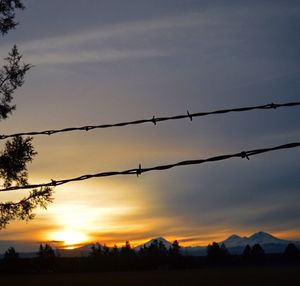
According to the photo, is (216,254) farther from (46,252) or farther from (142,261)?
(46,252)

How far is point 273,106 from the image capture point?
17.2ft

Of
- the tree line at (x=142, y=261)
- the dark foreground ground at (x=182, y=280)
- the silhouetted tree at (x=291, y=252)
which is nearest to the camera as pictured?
the dark foreground ground at (x=182, y=280)

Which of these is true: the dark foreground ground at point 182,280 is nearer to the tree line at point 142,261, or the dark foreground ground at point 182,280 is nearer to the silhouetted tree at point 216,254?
the tree line at point 142,261

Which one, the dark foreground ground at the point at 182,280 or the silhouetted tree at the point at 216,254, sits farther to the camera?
the silhouetted tree at the point at 216,254

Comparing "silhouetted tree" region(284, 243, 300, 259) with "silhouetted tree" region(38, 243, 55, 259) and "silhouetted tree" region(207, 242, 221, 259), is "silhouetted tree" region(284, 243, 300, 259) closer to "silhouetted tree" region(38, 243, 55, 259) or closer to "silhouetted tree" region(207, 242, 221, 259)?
"silhouetted tree" region(207, 242, 221, 259)

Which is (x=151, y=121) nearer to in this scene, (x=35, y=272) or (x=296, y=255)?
(x=35, y=272)

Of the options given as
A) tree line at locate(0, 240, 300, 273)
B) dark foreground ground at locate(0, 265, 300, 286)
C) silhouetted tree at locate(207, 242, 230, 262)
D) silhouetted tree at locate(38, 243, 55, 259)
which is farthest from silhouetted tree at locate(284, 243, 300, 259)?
silhouetted tree at locate(38, 243, 55, 259)

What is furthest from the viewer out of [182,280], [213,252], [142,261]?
[213,252]

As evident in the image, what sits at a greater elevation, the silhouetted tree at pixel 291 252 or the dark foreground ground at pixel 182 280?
the silhouetted tree at pixel 291 252

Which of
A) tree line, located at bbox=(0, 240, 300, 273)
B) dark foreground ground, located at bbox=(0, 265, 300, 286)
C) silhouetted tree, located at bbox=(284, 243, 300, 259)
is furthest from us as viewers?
silhouetted tree, located at bbox=(284, 243, 300, 259)

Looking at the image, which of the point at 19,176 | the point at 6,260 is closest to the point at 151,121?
the point at 19,176

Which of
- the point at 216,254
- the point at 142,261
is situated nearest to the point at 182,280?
the point at 142,261

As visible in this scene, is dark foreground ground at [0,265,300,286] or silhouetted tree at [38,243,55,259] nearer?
dark foreground ground at [0,265,300,286]

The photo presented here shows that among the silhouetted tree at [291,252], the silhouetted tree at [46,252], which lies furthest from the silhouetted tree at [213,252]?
the silhouetted tree at [46,252]
